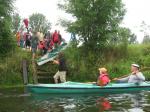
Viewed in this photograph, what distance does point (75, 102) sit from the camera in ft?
59.0

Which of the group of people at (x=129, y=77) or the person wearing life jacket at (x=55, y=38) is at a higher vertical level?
the person wearing life jacket at (x=55, y=38)

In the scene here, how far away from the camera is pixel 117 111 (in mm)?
15023

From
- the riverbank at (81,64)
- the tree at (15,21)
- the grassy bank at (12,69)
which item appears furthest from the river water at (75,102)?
the tree at (15,21)

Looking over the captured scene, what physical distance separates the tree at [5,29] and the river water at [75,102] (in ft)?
19.7

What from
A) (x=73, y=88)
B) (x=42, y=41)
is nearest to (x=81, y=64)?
(x=42, y=41)

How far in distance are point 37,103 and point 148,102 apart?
14.0 ft

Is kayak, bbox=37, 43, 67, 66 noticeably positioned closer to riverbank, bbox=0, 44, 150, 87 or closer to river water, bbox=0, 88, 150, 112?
riverbank, bbox=0, 44, 150, 87

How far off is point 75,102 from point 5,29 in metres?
10.9

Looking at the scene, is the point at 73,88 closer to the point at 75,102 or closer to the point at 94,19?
the point at 75,102

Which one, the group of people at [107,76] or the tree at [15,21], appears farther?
the tree at [15,21]

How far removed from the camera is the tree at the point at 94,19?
1111 inches

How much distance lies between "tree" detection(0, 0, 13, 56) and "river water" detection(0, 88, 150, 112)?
236 inches

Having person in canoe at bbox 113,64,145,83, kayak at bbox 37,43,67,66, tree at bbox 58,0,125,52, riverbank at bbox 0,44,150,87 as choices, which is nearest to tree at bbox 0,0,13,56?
riverbank at bbox 0,44,150,87

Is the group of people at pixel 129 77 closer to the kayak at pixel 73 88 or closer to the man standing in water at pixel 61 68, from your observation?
the kayak at pixel 73 88
